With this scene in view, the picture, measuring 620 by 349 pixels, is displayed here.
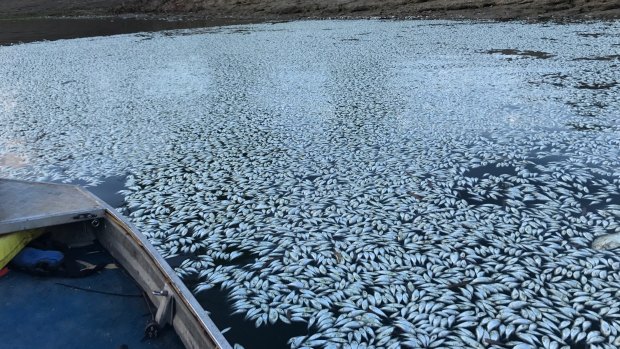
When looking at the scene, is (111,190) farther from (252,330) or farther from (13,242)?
(252,330)

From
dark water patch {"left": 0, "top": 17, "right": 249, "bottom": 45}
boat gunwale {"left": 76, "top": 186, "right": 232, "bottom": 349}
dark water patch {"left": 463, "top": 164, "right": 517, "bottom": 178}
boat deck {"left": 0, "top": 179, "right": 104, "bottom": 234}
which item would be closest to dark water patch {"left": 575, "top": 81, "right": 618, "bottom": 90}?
dark water patch {"left": 463, "top": 164, "right": 517, "bottom": 178}

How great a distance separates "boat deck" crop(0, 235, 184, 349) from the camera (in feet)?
13.3

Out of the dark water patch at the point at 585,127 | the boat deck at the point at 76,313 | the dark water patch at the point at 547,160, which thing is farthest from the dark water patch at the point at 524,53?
the boat deck at the point at 76,313

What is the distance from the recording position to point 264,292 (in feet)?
16.3

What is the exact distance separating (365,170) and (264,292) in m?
3.42

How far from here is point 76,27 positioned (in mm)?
40594

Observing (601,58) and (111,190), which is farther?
(601,58)

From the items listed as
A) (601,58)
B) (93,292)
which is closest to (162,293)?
(93,292)

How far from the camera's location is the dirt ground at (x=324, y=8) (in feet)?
97.3

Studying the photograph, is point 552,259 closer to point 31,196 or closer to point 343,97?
point 31,196

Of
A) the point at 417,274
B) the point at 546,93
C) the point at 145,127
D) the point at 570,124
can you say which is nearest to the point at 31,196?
the point at 417,274

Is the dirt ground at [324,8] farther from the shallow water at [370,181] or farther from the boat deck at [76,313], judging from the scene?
the boat deck at [76,313]

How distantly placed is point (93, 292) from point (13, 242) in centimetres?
104

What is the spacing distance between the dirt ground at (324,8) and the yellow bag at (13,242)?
30.3 m
